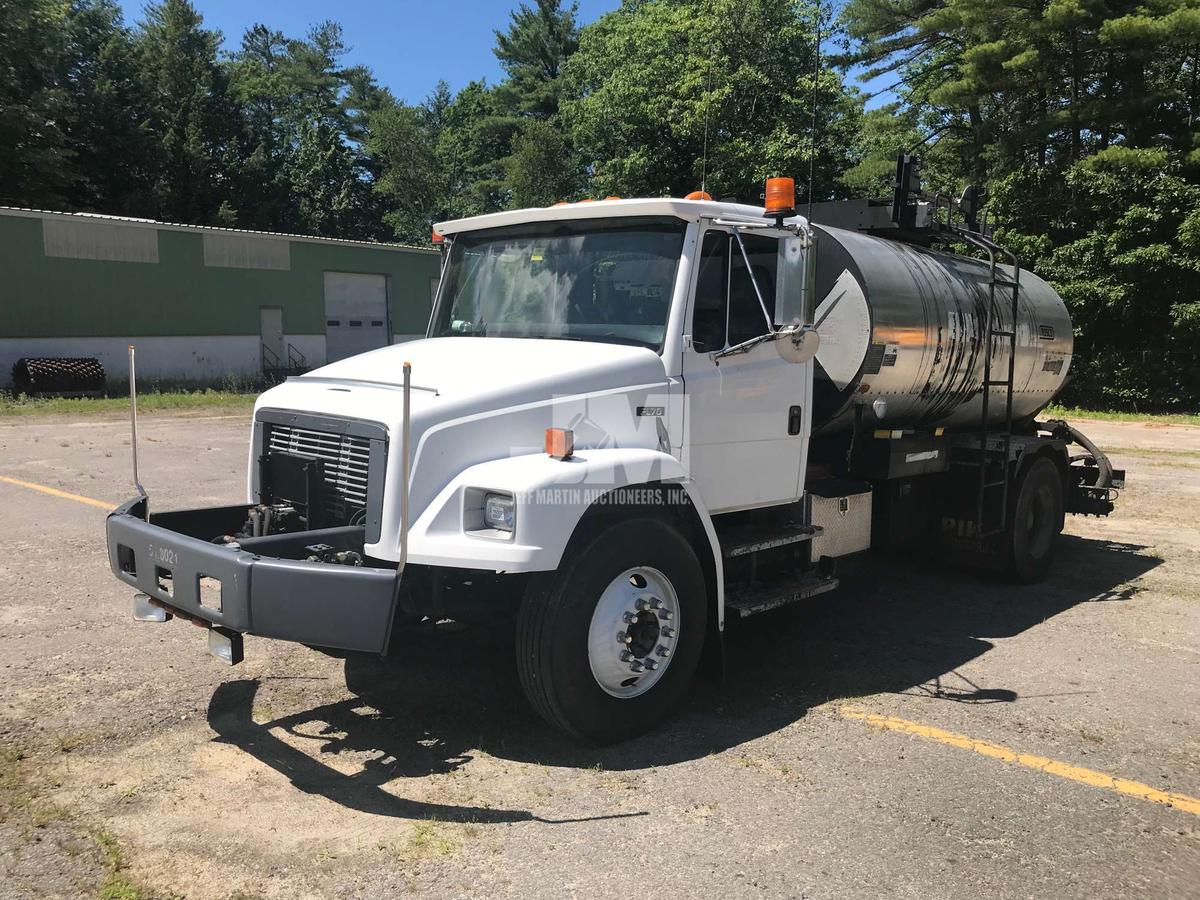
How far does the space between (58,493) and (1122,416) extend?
24.3 meters

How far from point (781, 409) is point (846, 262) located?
142 cm

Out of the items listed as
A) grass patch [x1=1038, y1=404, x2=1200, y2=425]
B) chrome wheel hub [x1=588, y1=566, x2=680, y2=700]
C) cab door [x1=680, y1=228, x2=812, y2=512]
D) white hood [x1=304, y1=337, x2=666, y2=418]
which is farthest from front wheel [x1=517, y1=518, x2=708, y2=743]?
grass patch [x1=1038, y1=404, x2=1200, y2=425]

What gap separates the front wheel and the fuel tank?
2.23 meters

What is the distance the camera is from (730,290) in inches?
196

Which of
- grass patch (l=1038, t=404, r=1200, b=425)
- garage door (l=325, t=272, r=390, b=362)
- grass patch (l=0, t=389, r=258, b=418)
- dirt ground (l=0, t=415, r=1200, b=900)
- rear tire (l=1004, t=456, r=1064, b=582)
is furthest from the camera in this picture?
garage door (l=325, t=272, r=390, b=362)

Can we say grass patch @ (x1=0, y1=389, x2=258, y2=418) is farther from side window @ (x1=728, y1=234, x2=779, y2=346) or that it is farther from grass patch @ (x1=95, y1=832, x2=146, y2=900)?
side window @ (x1=728, y1=234, x2=779, y2=346)

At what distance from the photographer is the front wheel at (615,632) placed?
415cm

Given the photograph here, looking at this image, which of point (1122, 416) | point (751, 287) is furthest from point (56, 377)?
A: point (1122, 416)

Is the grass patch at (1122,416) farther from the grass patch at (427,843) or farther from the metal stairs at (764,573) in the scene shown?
the grass patch at (427,843)

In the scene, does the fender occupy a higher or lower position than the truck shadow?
higher

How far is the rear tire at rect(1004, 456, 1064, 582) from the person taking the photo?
308 inches

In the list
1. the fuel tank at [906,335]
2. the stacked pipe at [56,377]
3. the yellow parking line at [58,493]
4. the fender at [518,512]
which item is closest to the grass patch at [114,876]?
the fender at [518,512]

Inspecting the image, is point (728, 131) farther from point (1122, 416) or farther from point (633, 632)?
point (633, 632)

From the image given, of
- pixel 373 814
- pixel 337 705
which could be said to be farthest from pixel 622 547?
pixel 337 705
